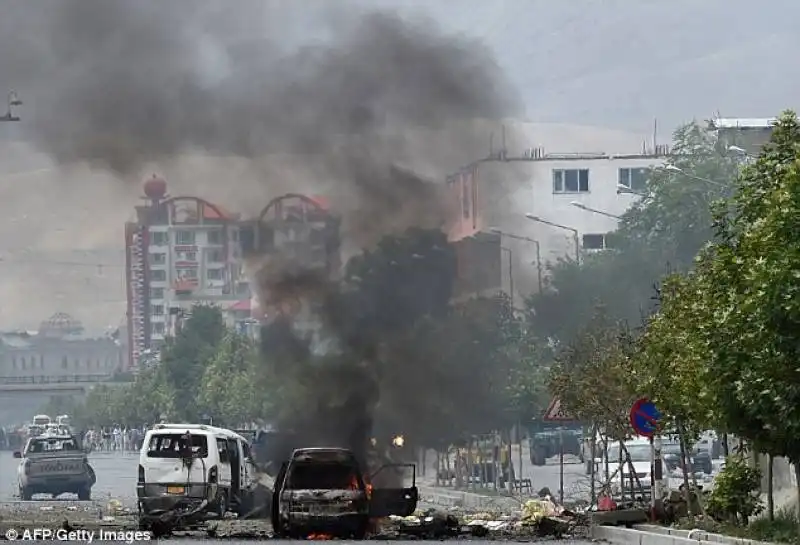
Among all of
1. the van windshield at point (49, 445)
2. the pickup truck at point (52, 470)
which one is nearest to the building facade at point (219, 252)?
the van windshield at point (49, 445)

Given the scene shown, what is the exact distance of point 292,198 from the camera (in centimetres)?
5703

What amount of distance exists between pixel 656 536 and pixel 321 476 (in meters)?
7.61

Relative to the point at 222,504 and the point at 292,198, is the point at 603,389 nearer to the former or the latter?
the point at 222,504

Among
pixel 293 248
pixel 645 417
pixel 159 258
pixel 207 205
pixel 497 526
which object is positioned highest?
pixel 159 258

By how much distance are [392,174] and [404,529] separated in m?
19.3

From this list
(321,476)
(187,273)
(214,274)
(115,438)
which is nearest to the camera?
(321,476)

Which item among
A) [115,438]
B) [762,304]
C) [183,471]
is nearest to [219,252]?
[183,471]

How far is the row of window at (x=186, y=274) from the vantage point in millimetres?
81875

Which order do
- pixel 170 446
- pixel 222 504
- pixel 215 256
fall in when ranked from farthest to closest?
pixel 215 256, pixel 222 504, pixel 170 446

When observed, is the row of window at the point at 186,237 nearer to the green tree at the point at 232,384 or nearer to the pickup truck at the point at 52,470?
the green tree at the point at 232,384

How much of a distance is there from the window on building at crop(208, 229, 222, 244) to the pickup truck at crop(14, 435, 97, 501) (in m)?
9.87

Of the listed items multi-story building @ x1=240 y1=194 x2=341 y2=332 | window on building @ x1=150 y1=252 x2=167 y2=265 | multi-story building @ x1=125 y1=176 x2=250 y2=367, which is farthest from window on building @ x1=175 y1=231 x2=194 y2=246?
multi-story building @ x1=240 y1=194 x2=341 y2=332

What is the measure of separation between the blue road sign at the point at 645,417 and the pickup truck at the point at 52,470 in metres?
28.9

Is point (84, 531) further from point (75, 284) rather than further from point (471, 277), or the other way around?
point (75, 284)
